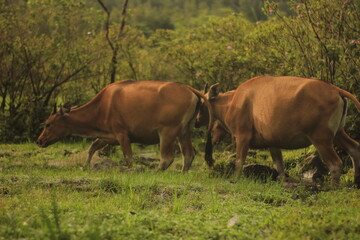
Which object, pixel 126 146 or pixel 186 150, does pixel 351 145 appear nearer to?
pixel 186 150

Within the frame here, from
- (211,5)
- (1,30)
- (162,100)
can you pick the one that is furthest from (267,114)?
(211,5)

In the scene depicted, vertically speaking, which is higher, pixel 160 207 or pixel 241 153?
pixel 160 207

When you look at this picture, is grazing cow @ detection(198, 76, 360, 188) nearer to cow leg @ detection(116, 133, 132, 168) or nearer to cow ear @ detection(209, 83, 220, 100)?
cow ear @ detection(209, 83, 220, 100)

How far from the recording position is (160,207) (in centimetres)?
697

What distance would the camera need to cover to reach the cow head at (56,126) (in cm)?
1129

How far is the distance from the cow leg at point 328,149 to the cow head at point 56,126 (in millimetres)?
5139

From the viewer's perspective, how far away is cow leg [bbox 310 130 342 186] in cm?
844

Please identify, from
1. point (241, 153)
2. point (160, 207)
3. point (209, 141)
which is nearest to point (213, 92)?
point (209, 141)

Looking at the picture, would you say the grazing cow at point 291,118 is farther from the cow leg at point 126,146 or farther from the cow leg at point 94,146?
the cow leg at point 94,146

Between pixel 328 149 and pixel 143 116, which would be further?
pixel 143 116

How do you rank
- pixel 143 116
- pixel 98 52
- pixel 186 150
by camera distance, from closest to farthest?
1. pixel 143 116
2. pixel 186 150
3. pixel 98 52

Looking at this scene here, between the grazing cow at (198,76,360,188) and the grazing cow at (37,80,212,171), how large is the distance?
0.72 metres

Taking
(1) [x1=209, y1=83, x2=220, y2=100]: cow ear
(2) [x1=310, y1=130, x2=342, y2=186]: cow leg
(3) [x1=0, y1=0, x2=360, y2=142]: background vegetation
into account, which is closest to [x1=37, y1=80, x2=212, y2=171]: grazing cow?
(1) [x1=209, y1=83, x2=220, y2=100]: cow ear

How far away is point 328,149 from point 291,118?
2.47ft
